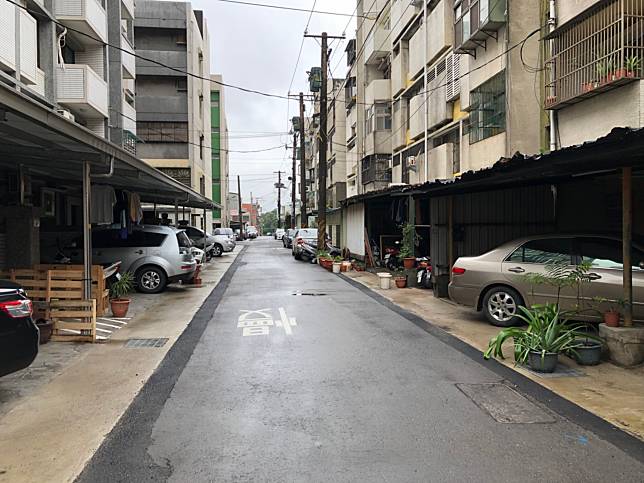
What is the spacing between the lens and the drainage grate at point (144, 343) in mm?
8266

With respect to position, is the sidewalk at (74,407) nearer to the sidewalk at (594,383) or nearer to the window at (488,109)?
the sidewalk at (594,383)

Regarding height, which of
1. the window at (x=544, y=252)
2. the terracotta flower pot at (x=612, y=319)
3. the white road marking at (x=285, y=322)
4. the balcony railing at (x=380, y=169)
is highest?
the balcony railing at (x=380, y=169)

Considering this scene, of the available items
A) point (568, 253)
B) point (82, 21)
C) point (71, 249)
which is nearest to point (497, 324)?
point (568, 253)

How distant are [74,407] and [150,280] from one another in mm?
9436

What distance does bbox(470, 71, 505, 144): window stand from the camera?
1500 cm

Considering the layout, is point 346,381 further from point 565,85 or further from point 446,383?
point 565,85

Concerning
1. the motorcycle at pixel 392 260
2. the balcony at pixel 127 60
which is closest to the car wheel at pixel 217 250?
the balcony at pixel 127 60

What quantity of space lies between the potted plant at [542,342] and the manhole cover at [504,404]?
0.77m

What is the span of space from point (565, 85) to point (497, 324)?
19.9 feet

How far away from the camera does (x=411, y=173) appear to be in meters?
24.2

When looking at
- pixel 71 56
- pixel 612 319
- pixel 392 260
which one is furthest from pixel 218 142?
pixel 612 319

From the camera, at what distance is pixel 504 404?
543 cm

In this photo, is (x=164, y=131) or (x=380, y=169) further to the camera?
(x=164, y=131)

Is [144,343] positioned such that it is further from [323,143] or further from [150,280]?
[323,143]
